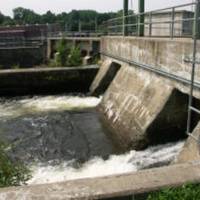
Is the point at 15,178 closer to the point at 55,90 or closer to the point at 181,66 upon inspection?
the point at 181,66

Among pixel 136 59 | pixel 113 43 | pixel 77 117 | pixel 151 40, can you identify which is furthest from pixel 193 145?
pixel 113 43

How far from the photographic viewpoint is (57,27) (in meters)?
50.6

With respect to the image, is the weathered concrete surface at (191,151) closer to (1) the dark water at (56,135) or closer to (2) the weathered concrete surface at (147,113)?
(2) the weathered concrete surface at (147,113)

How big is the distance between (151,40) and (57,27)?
42278 mm

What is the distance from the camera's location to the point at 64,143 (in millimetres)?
9953

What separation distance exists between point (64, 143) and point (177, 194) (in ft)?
20.5

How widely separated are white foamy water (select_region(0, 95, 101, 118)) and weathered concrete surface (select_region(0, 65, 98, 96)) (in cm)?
65

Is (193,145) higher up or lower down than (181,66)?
lower down

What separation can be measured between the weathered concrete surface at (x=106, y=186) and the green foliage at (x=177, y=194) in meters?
0.08

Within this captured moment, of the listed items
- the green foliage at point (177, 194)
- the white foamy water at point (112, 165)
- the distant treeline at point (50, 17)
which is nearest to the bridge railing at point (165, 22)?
the white foamy water at point (112, 165)

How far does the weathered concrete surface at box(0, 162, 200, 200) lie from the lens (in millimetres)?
3932

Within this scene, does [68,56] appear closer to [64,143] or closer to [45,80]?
[45,80]

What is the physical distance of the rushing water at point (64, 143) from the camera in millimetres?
7828

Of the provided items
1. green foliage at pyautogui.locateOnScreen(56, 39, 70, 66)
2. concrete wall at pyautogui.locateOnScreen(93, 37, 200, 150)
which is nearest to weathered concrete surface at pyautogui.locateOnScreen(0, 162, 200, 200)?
concrete wall at pyautogui.locateOnScreen(93, 37, 200, 150)
